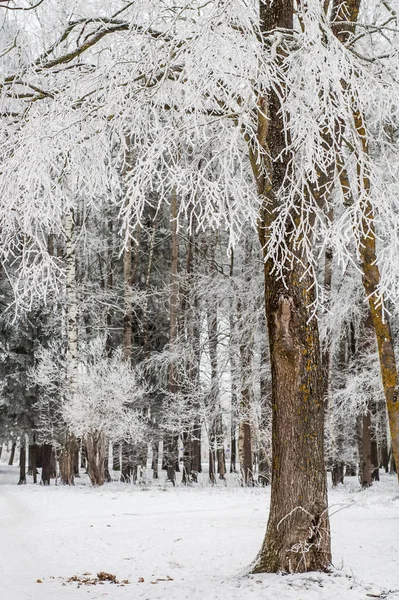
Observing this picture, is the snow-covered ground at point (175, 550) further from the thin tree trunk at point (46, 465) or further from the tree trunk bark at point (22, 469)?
the tree trunk bark at point (22, 469)

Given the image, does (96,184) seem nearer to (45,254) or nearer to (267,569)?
(45,254)

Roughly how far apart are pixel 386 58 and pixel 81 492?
12.1 m

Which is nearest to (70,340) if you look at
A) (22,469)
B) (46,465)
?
(46,465)

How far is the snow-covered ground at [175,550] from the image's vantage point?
4.45 meters

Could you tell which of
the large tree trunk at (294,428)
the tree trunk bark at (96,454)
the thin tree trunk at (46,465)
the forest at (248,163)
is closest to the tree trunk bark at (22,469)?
the thin tree trunk at (46,465)

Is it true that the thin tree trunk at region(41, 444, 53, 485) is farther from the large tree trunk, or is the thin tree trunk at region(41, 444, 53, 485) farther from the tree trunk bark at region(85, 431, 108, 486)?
the large tree trunk

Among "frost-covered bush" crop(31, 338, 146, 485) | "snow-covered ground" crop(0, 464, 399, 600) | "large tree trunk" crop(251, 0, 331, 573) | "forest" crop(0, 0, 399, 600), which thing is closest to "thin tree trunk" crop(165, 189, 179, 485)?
"frost-covered bush" crop(31, 338, 146, 485)

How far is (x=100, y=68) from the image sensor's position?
4473mm

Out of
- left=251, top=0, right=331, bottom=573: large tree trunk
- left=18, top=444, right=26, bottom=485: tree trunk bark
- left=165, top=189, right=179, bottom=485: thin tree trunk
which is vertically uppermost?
left=165, top=189, right=179, bottom=485: thin tree trunk

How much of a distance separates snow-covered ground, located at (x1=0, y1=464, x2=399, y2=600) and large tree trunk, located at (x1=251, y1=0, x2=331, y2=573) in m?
0.20

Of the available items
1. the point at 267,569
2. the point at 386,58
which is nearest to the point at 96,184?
the point at 386,58

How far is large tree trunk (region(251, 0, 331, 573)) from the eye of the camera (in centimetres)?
464

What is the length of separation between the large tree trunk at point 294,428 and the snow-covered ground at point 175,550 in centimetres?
20

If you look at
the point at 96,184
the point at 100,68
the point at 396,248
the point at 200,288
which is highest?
the point at 200,288
